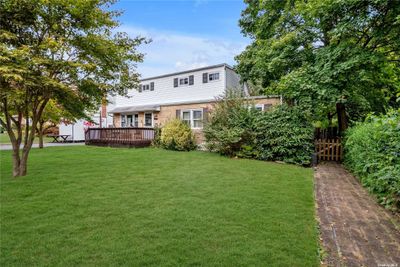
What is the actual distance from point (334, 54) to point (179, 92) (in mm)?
12736

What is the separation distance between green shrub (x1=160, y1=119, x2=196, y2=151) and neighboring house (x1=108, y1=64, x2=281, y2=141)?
2.08m

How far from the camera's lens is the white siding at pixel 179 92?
17938 mm

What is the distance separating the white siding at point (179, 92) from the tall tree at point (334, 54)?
5.60 m

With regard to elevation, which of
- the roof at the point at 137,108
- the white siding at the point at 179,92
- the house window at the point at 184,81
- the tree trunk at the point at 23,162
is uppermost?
the house window at the point at 184,81

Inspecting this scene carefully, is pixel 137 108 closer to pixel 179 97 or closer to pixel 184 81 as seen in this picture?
pixel 179 97

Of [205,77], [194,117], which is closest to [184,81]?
[205,77]

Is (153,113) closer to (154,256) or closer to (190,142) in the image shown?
(190,142)

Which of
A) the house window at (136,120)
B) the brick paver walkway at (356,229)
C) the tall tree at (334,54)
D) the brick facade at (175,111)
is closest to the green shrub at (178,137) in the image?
the brick facade at (175,111)

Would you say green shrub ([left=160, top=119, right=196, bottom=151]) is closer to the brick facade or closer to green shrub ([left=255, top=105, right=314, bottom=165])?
the brick facade

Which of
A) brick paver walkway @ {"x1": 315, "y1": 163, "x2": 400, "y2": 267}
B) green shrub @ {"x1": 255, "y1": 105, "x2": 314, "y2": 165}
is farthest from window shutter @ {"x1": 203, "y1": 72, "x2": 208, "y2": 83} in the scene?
brick paver walkway @ {"x1": 315, "y1": 163, "x2": 400, "y2": 267}

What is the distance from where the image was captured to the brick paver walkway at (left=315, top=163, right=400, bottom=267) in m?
2.78

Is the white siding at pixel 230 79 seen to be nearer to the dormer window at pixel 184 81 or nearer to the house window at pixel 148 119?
the dormer window at pixel 184 81

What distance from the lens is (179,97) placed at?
19.8m

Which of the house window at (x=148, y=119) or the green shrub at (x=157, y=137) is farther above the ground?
the house window at (x=148, y=119)
